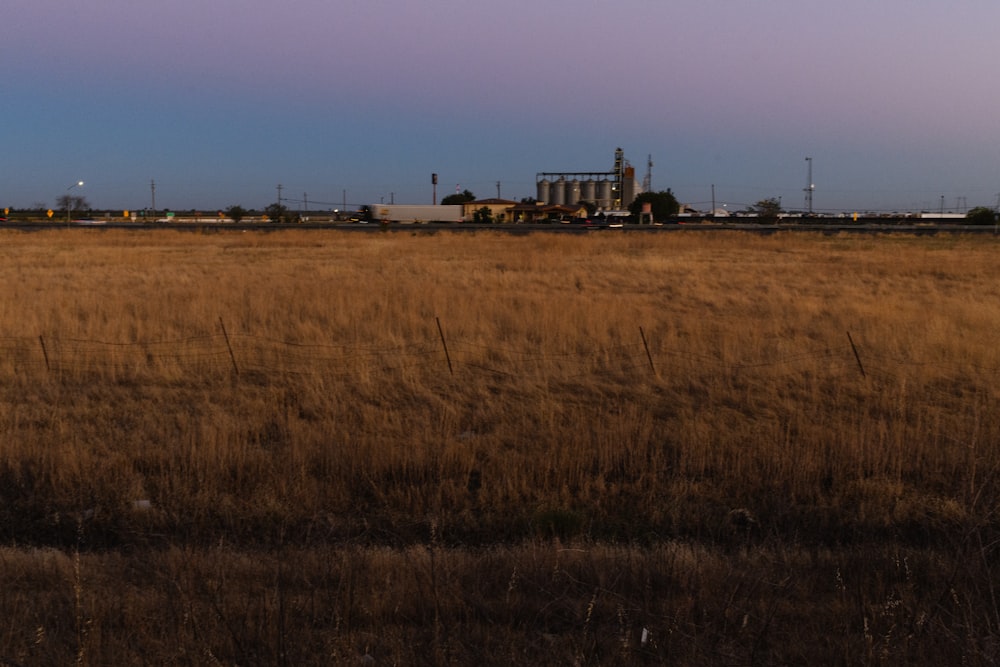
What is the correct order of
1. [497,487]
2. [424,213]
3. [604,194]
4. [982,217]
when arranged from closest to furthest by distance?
[497,487] → [982,217] → [424,213] → [604,194]

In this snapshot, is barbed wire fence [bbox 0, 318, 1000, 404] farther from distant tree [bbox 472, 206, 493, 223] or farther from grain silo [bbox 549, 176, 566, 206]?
grain silo [bbox 549, 176, 566, 206]

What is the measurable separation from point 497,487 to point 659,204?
102 m

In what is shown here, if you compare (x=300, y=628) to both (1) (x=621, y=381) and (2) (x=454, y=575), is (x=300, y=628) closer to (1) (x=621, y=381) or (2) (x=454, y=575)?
(2) (x=454, y=575)

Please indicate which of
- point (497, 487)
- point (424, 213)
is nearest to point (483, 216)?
point (424, 213)

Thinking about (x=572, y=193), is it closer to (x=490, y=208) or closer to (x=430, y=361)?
(x=490, y=208)

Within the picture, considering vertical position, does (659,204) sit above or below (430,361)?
above

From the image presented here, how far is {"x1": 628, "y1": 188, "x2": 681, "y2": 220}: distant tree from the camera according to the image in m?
104

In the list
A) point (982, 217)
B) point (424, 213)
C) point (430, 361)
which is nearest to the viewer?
point (430, 361)

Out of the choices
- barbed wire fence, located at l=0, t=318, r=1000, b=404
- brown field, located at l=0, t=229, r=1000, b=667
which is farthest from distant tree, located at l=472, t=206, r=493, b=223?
barbed wire fence, located at l=0, t=318, r=1000, b=404

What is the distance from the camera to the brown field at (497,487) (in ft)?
14.9

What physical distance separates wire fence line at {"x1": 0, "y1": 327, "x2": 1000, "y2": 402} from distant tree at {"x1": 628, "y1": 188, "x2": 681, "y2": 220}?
9083 cm

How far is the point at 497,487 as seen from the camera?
25.7 feet

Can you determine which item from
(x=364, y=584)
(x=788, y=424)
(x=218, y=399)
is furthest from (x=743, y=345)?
(x=364, y=584)

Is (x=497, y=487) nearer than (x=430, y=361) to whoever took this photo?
Yes
